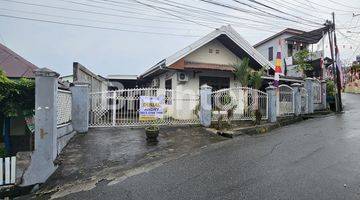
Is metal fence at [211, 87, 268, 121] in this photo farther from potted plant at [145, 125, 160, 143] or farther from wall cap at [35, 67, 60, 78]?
wall cap at [35, 67, 60, 78]

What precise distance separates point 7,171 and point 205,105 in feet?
26.9

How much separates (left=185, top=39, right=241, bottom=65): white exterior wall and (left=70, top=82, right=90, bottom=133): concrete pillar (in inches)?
290

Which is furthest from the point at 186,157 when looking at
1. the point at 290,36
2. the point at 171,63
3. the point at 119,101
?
the point at 290,36

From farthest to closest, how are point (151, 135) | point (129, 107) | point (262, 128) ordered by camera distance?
point (262, 128) < point (129, 107) < point (151, 135)

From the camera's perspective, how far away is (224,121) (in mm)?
12984

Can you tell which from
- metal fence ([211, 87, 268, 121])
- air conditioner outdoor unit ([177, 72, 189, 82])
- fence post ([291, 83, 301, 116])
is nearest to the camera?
metal fence ([211, 87, 268, 121])

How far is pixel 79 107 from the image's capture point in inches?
413

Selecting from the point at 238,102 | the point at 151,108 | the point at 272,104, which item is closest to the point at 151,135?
the point at 151,108

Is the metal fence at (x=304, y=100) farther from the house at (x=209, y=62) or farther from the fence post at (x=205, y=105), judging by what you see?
the fence post at (x=205, y=105)

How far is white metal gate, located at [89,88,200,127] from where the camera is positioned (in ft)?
38.0

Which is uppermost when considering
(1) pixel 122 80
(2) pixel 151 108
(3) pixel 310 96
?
(1) pixel 122 80

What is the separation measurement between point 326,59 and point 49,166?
31.2 metres

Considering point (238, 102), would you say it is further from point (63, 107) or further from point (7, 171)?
point (7, 171)

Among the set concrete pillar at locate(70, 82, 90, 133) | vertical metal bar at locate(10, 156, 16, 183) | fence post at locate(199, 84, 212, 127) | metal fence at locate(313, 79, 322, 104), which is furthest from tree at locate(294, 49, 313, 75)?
vertical metal bar at locate(10, 156, 16, 183)
